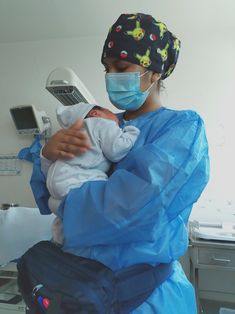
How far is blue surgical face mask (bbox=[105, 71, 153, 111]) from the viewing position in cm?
85

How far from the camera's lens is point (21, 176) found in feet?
8.66

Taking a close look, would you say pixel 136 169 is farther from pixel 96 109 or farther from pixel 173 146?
pixel 96 109

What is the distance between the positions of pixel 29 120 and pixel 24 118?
75 millimetres

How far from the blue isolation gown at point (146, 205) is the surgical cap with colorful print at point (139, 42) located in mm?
231

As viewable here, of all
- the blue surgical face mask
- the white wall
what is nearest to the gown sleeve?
the blue surgical face mask

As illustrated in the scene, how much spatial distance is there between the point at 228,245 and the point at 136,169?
1.49 m

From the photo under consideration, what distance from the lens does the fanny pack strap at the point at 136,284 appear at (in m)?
0.61

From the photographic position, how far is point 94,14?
2346 mm

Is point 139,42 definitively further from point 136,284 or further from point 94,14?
point 94,14

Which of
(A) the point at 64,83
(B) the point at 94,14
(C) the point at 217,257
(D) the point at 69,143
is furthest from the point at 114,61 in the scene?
(B) the point at 94,14

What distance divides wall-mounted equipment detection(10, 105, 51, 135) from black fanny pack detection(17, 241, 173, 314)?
1.89 metres

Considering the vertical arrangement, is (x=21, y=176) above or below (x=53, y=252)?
below

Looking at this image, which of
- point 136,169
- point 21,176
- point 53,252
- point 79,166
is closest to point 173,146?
point 136,169

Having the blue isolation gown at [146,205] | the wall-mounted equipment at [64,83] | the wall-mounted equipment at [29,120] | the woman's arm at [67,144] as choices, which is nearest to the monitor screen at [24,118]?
the wall-mounted equipment at [29,120]
